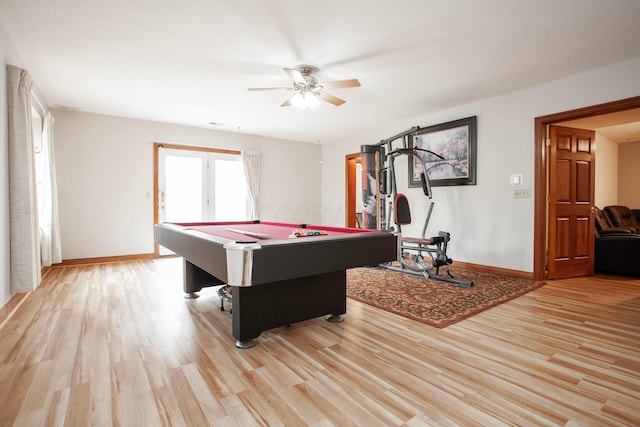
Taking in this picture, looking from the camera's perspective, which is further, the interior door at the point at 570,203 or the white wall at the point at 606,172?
the white wall at the point at 606,172

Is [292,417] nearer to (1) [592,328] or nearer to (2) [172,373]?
(2) [172,373]

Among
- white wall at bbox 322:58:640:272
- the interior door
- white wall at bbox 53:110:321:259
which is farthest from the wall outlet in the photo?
white wall at bbox 53:110:321:259

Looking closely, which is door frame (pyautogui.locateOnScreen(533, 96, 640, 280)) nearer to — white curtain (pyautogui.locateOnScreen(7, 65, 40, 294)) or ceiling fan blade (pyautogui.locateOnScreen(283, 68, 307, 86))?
ceiling fan blade (pyautogui.locateOnScreen(283, 68, 307, 86))

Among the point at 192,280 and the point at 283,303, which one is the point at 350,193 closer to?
the point at 192,280

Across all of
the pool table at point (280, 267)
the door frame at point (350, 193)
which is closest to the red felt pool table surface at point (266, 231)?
the pool table at point (280, 267)

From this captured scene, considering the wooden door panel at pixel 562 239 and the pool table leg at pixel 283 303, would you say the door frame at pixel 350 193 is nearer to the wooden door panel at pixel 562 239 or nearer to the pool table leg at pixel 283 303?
Result: the wooden door panel at pixel 562 239

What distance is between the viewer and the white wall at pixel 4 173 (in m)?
2.57

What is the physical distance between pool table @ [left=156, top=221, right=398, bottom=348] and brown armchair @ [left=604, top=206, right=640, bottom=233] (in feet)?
17.5

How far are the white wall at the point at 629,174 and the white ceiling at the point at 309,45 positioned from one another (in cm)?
473

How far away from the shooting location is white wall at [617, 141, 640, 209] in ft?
20.7

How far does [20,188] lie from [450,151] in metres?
5.19

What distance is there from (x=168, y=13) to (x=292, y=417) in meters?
2.83

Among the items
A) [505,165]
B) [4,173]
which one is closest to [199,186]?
[4,173]

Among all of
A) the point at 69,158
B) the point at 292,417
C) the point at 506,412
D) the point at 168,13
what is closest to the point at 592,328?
the point at 506,412
